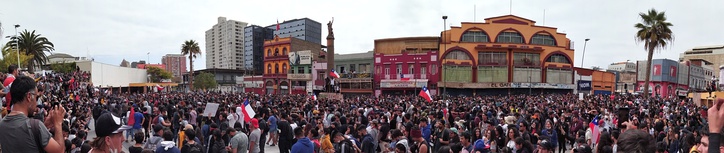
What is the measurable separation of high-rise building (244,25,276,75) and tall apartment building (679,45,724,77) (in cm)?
11036

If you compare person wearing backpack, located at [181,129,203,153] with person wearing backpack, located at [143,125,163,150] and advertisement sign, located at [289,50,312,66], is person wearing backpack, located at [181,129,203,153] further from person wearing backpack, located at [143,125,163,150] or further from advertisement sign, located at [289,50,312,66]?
advertisement sign, located at [289,50,312,66]

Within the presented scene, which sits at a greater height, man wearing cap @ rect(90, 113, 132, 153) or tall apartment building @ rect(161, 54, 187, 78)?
tall apartment building @ rect(161, 54, 187, 78)

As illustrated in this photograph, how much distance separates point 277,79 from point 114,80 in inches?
908

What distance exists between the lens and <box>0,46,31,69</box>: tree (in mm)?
37281

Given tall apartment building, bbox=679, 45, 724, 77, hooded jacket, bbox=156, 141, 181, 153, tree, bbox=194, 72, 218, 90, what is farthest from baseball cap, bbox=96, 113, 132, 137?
tall apartment building, bbox=679, 45, 724, 77

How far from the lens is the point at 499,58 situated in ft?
156

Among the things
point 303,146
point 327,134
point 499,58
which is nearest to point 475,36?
point 499,58

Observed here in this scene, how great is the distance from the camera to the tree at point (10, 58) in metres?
37.3

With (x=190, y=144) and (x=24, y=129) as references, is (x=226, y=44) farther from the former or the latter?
(x=24, y=129)

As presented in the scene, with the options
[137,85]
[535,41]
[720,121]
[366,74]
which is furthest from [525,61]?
[137,85]

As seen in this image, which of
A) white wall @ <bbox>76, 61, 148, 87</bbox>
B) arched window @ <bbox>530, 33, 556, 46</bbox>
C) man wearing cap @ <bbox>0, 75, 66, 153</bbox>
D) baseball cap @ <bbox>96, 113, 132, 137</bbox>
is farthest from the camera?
white wall @ <bbox>76, 61, 148, 87</bbox>

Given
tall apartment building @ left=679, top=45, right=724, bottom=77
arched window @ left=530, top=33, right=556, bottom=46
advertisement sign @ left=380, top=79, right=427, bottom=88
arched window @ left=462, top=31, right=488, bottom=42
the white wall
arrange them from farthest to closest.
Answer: tall apartment building @ left=679, top=45, right=724, bottom=77
the white wall
arched window @ left=530, top=33, right=556, bottom=46
arched window @ left=462, top=31, right=488, bottom=42
advertisement sign @ left=380, top=79, right=427, bottom=88

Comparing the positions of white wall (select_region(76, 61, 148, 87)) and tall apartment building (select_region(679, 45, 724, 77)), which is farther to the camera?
tall apartment building (select_region(679, 45, 724, 77))

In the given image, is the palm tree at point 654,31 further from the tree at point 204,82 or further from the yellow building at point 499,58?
the tree at point 204,82
